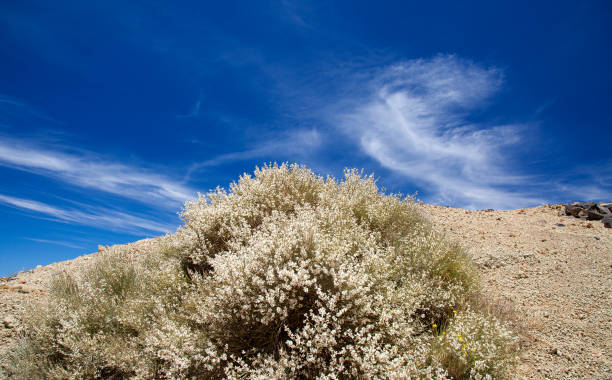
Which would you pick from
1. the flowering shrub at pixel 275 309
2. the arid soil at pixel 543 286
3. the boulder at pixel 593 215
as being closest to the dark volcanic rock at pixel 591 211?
the boulder at pixel 593 215

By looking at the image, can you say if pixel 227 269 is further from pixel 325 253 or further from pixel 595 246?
pixel 595 246

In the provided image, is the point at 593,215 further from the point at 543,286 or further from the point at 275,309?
the point at 275,309

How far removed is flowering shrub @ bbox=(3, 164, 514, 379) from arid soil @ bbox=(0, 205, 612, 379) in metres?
0.83

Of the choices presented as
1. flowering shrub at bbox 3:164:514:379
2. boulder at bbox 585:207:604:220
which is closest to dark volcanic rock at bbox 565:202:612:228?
boulder at bbox 585:207:604:220

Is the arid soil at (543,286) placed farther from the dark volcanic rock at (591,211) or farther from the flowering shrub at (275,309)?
the dark volcanic rock at (591,211)

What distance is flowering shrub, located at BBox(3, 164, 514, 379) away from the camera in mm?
3955

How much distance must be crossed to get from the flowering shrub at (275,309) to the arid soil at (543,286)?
0.83 metres

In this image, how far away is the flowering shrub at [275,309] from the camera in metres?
3.96

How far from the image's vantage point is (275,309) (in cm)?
420

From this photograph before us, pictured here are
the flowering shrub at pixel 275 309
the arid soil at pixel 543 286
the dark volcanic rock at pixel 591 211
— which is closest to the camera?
the flowering shrub at pixel 275 309

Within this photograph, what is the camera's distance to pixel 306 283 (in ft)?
13.0

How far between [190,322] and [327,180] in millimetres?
4797

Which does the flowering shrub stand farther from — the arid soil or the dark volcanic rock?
the dark volcanic rock

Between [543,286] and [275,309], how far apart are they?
592 centimetres
